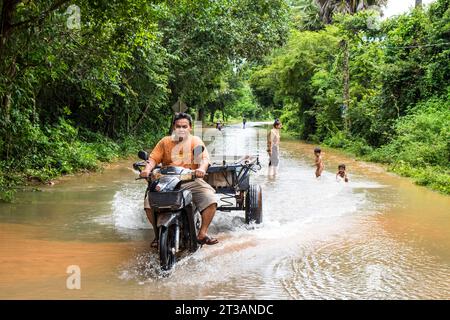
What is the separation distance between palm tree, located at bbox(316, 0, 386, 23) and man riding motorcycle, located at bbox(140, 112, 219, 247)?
3169 centimetres

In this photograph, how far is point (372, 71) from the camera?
2708 centimetres

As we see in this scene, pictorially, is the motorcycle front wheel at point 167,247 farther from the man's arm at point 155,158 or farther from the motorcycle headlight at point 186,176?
the man's arm at point 155,158

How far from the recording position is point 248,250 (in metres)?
7.05

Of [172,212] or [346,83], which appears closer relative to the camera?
[172,212]

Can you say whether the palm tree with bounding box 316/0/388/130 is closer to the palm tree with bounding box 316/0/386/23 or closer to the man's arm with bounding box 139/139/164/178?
the palm tree with bounding box 316/0/386/23

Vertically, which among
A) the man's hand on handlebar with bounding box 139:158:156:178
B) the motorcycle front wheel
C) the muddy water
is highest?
the man's hand on handlebar with bounding box 139:158:156:178

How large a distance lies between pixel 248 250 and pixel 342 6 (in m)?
33.0

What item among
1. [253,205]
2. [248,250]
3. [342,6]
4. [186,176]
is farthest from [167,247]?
[342,6]

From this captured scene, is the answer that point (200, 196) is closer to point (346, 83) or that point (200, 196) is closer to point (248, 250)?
point (248, 250)

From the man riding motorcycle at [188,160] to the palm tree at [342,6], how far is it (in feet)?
104

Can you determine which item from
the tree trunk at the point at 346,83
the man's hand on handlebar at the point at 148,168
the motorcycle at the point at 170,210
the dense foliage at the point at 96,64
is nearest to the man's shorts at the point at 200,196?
the motorcycle at the point at 170,210

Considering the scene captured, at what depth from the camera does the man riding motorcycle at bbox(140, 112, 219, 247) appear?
659cm

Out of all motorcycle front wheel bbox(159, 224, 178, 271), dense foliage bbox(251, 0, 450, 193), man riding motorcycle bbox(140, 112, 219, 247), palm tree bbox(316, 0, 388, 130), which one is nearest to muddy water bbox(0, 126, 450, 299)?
motorcycle front wheel bbox(159, 224, 178, 271)
